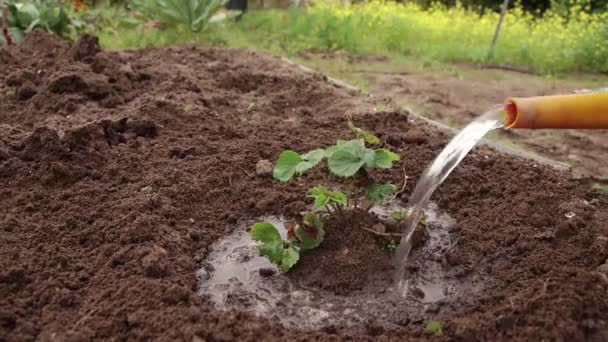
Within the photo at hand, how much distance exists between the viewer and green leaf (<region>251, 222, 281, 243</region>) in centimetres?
239

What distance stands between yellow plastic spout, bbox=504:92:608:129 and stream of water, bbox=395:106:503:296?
0.25 meters

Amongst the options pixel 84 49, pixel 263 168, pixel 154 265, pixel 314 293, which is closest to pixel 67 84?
pixel 84 49

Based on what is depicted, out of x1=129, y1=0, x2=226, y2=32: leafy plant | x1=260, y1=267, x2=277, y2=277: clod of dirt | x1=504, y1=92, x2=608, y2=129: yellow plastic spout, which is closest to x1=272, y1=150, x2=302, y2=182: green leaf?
x1=260, y1=267, x2=277, y2=277: clod of dirt

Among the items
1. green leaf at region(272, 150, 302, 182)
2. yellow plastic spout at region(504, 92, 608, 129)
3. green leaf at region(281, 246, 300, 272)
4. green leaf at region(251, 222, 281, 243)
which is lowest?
green leaf at region(281, 246, 300, 272)

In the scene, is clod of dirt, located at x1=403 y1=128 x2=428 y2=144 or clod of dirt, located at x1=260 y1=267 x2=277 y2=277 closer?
clod of dirt, located at x1=260 y1=267 x2=277 y2=277

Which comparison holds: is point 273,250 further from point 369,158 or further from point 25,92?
point 25,92

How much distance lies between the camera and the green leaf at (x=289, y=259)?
2.40 m

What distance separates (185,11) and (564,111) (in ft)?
17.5

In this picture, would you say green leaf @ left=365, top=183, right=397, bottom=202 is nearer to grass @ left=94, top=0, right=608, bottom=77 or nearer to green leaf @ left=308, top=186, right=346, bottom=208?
green leaf @ left=308, top=186, right=346, bottom=208

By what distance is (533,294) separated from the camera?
219 centimetres

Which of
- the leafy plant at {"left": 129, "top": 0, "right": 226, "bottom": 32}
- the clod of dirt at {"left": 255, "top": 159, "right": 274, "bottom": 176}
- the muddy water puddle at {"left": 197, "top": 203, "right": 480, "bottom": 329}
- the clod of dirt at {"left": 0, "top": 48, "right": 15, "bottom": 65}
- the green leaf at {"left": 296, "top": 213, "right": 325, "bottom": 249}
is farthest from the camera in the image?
the leafy plant at {"left": 129, "top": 0, "right": 226, "bottom": 32}

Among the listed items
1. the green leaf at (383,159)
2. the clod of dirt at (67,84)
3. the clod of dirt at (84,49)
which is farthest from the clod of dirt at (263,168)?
A: the clod of dirt at (84,49)

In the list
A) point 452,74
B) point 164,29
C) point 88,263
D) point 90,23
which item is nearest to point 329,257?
point 88,263

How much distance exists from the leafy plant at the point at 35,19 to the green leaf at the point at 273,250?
4435 mm
